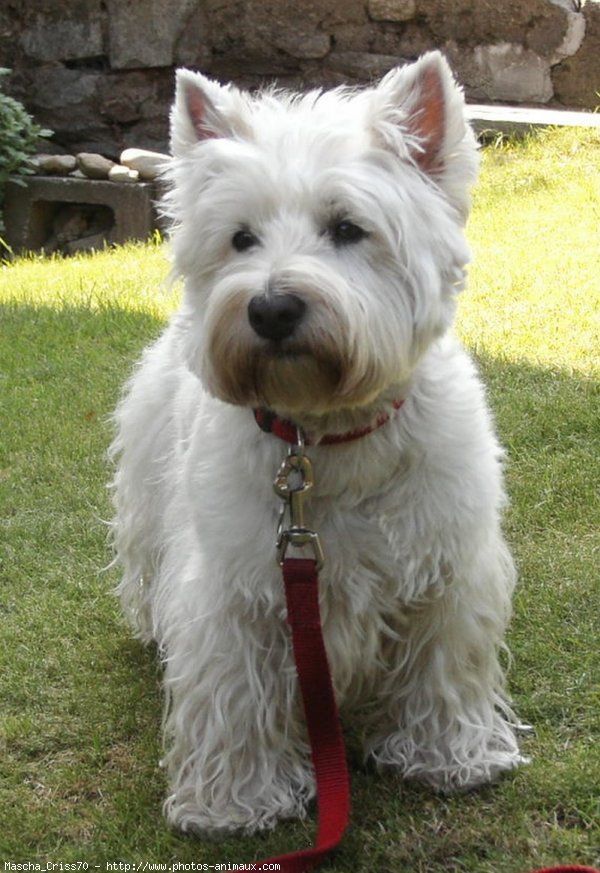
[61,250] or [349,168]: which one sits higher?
[349,168]

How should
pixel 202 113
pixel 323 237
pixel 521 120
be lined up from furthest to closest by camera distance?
Result: 1. pixel 521 120
2. pixel 202 113
3. pixel 323 237

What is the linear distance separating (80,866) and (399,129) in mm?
1851

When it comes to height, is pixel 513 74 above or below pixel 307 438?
below

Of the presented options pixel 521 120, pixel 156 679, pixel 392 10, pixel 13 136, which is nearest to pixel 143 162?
pixel 13 136

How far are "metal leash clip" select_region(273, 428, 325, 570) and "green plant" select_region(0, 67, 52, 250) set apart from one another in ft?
24.8

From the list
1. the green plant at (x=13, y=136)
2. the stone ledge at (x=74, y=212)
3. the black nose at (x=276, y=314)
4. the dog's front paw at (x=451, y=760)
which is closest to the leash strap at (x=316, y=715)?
the dog's front paw at (x=451, y=760)

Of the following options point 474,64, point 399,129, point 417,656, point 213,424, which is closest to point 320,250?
point 399,129

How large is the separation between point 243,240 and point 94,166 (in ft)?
24.3

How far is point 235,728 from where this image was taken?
3188 mm

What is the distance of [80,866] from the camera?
3.04 m

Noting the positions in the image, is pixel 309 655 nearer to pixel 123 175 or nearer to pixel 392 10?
pixel 123 175

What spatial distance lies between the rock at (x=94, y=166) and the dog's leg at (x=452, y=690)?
7204mm

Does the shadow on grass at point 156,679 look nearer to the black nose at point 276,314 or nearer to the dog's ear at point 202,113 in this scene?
A: the black nose at point 276,314

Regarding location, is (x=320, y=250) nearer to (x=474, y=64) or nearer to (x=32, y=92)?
(x=474, y=64)
